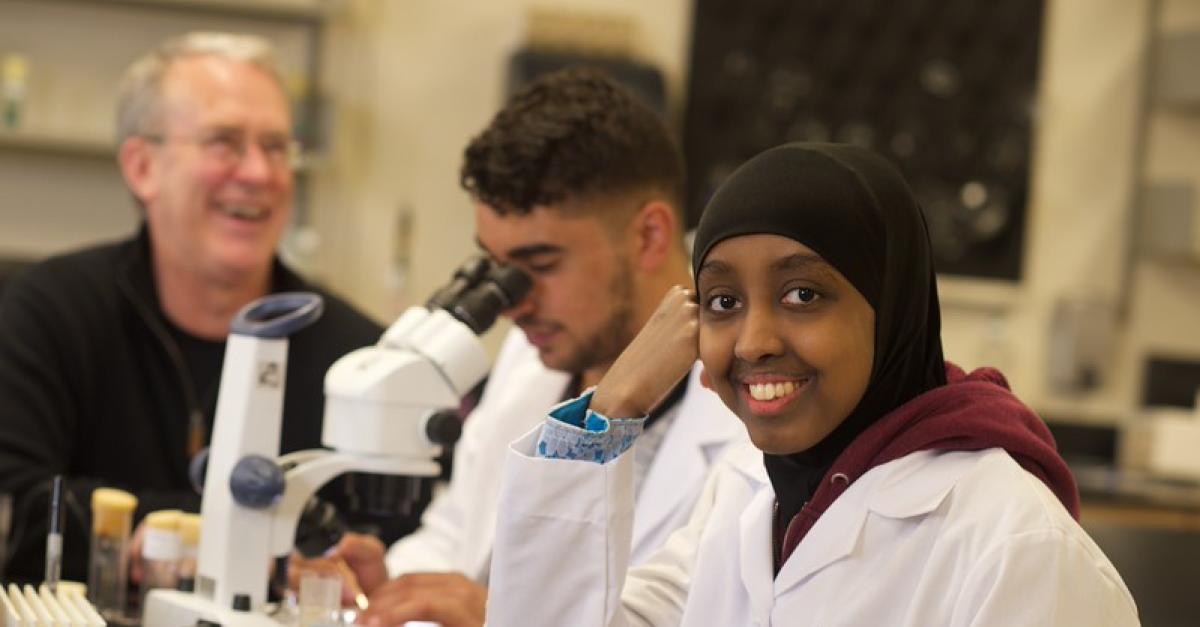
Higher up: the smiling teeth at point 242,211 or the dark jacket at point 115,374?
the smiling teeth at point 242,211

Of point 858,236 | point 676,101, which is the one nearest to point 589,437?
point 858,236

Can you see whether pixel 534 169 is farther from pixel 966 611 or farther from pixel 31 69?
pixel 31 69

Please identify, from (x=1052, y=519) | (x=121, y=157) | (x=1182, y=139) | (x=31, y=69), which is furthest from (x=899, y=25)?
(x=1052, y=519)

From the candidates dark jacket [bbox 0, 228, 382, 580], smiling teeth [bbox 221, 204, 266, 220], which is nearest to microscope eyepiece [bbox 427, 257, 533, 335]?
dark jacket [bbox 0, 228, 382, 580]

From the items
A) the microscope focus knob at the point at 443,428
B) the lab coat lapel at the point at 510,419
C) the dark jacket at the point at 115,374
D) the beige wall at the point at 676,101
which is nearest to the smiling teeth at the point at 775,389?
the microscope focus knob at the point at 443,428

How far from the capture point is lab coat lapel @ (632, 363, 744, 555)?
2.03 metres

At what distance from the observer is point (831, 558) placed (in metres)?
1.40

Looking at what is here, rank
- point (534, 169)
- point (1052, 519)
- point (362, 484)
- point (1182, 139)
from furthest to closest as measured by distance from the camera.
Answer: point (1182, 139) < point (534, 169) < point (362, 484) < point (1052, 519)

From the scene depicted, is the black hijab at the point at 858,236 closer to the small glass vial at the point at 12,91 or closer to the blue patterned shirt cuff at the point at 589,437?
the blue patterned shirt cuff at the point at 589,437

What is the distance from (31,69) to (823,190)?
12.3 ft

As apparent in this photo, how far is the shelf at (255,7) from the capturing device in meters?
4.59

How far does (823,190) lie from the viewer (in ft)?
4.47

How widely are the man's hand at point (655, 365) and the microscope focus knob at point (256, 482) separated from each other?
0.42 meters

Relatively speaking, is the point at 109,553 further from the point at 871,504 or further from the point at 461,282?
the point at 871,504
